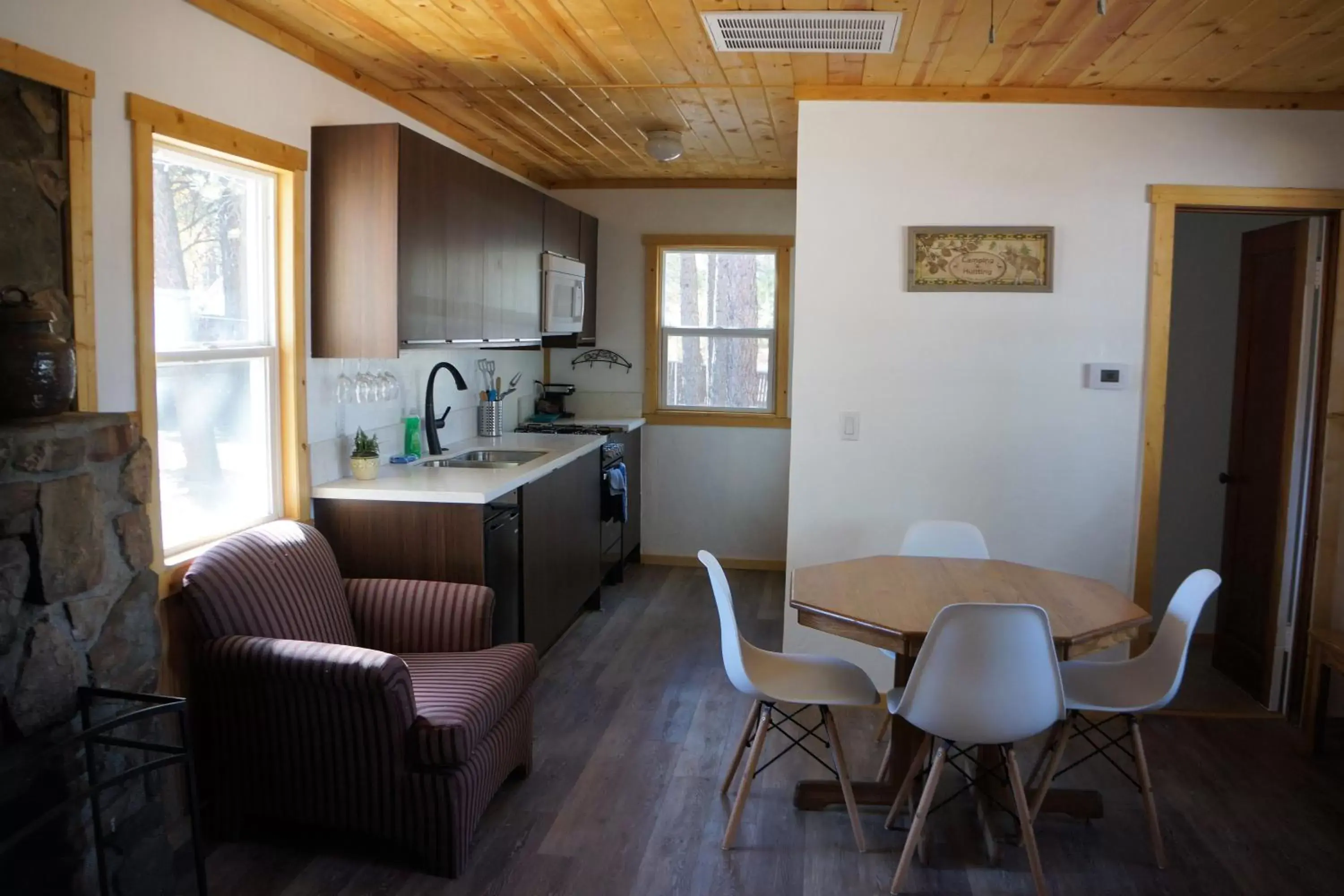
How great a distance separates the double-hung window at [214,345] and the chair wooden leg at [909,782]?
221 cm

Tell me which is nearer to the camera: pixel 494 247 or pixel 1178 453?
pixel 494 247

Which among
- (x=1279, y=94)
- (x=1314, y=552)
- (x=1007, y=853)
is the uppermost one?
(x=1279, y=94)

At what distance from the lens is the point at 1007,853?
9.88 ft

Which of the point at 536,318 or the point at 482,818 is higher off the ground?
the point at 536,318

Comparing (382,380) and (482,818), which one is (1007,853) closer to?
(482,818)

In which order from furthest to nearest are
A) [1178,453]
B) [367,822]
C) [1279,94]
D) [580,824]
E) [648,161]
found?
1. [648,161]
2. [1178,453]
3. [1279,94]
4. [580,824]
5. [367,822]

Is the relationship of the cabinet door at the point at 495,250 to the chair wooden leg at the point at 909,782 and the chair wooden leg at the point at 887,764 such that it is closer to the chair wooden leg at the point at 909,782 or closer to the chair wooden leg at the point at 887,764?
the chair wooden leg at the point at 887,764

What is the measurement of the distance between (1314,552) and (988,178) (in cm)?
192

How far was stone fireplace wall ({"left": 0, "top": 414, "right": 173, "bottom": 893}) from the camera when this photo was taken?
7.04 feet

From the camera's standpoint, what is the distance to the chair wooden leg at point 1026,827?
107 inches

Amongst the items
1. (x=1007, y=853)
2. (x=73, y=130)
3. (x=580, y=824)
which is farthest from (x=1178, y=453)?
(x=73, y=130)

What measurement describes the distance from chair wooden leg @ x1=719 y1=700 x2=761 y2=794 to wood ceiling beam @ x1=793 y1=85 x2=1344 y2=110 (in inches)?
91.0

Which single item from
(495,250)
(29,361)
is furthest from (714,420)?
(29,361)

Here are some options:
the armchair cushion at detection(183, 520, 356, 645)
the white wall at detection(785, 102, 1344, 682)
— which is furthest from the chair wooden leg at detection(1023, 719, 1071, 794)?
the armchair cushion at detection(183, 520, 356, 645)
